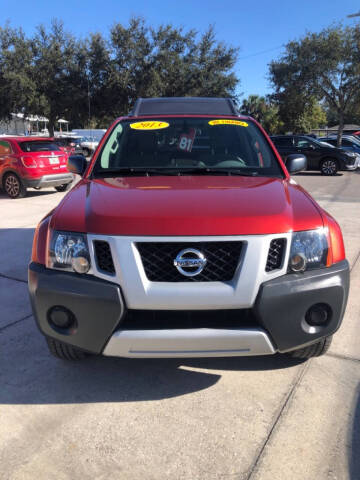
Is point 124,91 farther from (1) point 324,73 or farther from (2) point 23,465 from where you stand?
(2) point 23,465

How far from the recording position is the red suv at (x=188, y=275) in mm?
2158

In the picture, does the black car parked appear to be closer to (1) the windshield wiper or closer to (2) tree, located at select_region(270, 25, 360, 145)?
(2) tree, located at select_region(270, 25, 360, 145)

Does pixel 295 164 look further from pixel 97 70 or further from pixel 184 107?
pixel 97 70

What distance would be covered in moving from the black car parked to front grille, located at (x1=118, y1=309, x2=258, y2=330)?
48.7 feet

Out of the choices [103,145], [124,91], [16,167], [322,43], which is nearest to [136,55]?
[124,91]

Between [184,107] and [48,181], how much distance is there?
7398 millimetres

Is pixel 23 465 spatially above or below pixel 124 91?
below

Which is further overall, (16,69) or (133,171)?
(16,69)

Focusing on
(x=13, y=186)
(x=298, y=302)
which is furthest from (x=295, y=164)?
(x=13, y=186)

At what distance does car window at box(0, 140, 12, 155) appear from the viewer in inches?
418

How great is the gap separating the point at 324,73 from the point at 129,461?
1000 inches

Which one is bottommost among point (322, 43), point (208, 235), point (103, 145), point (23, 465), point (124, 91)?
point (23, 465)

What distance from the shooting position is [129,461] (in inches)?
80.4

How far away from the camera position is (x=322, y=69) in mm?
23172
